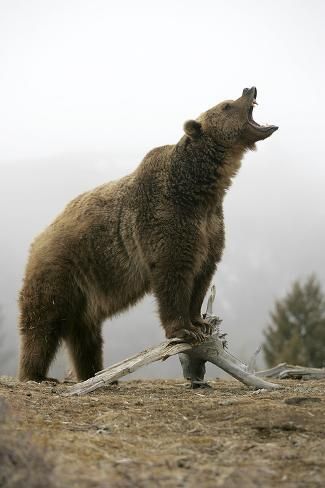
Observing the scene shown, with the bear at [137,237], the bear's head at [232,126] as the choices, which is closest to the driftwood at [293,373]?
the bear at [137,237]

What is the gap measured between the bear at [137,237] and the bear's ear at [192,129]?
0.04 feet

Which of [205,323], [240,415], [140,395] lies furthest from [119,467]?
[205,323]

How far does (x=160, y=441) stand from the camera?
404cm

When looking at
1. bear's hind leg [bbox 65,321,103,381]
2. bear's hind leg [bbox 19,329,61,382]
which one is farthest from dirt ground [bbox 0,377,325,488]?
bear's hind leg [bbox 65,321,103,381]

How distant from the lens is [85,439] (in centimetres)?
399

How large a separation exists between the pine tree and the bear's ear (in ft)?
75.4

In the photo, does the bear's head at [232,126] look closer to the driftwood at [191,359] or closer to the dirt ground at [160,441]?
the driftwood at [191,359]

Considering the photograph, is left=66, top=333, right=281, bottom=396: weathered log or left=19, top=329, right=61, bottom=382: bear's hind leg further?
left=19, top=329, right=61, bottom=382: bear's hind leg

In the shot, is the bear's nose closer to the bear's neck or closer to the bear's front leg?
the bear's neck

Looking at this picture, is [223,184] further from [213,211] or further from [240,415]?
[240,415]

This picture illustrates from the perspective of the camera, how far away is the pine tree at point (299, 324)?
A: 97.5 feet

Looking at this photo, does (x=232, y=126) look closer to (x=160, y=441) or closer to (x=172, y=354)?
(x=172, y=354)

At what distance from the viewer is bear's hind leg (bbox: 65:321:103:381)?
8.45 m

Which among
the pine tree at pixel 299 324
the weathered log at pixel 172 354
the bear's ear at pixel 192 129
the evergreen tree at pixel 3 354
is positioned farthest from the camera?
the evergreen tree at pixel 3 354
